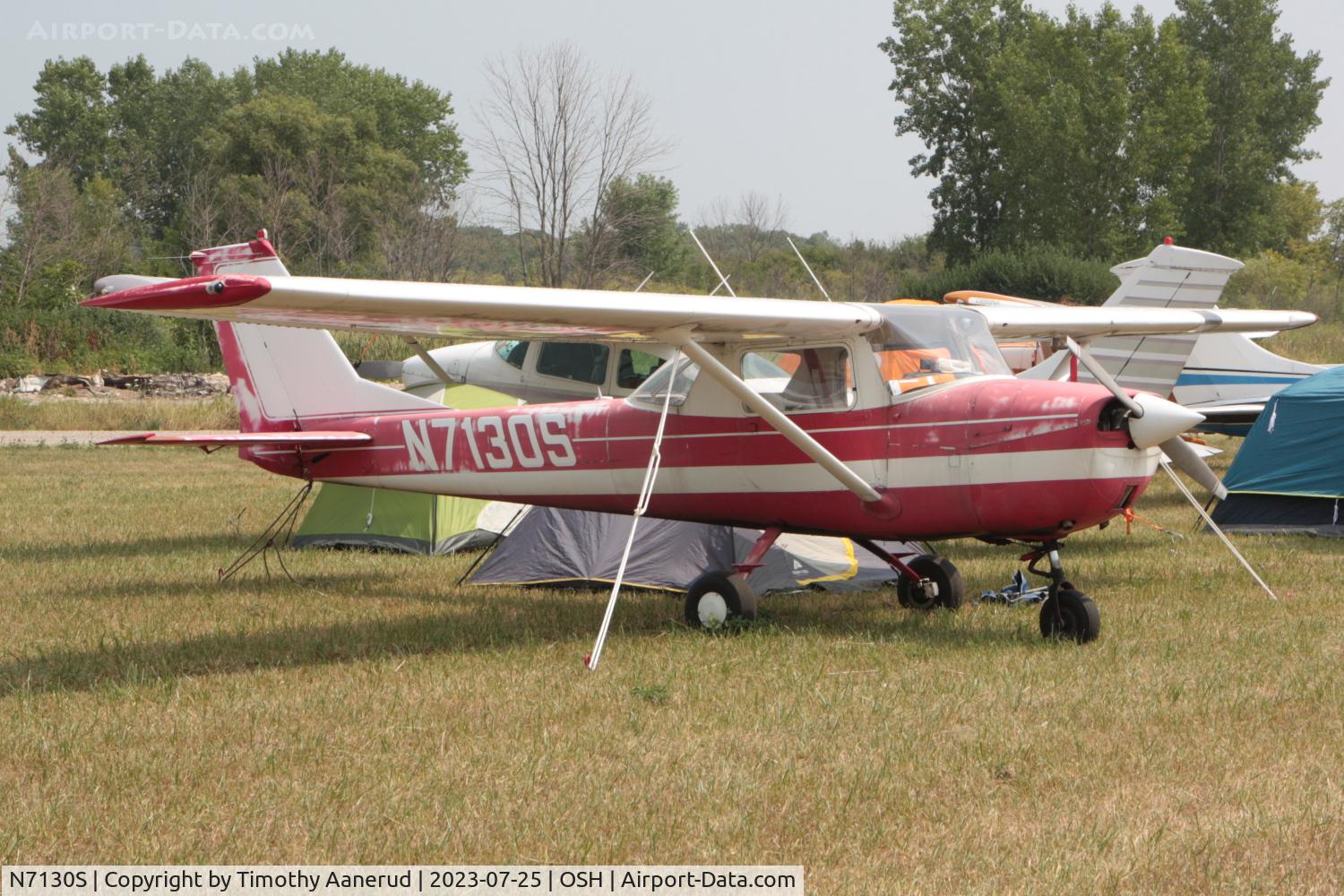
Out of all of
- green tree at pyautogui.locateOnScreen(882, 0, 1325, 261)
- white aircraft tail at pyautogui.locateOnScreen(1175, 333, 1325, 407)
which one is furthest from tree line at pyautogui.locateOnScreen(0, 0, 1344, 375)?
white aircraft tail at pyautogui.locateOnScreen(1175, 333, 1325, 407)

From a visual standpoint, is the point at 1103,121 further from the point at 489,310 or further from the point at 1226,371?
the point at 489,310

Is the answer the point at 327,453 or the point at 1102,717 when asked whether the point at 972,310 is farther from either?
the point at 327,453

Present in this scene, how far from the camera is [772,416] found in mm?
8289

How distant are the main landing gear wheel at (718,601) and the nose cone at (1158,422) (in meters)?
2.67

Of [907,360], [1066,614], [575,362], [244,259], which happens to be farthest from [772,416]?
[575,362]

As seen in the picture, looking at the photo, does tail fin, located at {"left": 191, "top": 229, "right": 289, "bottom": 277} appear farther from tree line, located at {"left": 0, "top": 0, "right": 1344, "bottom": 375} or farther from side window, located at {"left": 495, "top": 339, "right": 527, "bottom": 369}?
tree line, located at {"left": 0, "top": 0, "right": 1344, "bottom": 375}

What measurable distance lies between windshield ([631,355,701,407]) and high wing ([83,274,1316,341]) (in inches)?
15.7

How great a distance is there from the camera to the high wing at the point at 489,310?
20.1ft

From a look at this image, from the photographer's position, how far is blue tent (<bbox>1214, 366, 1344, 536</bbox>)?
13688 mm

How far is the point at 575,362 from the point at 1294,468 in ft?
26.0

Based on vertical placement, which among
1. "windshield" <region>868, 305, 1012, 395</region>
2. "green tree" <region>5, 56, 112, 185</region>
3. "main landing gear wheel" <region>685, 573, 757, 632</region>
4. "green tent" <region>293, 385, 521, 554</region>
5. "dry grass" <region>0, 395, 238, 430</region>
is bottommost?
"dry grass" <region>0, 395, 238, 430</region>

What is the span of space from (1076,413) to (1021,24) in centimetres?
5862

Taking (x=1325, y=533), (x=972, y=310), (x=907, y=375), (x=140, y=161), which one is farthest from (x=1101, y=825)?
(x=140, y=161)

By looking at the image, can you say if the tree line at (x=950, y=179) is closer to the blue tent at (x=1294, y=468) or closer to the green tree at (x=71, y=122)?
the green tree at (x=71, y=122)
